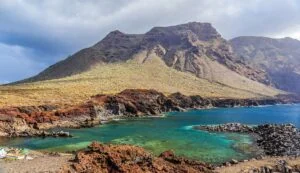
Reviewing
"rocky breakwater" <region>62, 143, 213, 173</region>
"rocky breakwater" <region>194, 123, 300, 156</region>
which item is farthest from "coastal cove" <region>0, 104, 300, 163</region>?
"rocky breakwater" <region>62, 143, 213, 173</region>

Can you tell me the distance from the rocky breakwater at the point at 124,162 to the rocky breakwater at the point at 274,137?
851 inches

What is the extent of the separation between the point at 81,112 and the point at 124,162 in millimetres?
68412

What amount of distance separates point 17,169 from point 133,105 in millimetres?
92417

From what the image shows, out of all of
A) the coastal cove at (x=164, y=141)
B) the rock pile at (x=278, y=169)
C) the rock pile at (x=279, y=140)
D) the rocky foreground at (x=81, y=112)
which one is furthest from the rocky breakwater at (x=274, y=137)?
the rocky foreground at (x=81, y=112)

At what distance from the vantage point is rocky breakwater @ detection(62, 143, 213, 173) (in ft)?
108

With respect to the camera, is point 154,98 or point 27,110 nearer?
point 27,110

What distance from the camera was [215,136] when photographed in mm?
73500

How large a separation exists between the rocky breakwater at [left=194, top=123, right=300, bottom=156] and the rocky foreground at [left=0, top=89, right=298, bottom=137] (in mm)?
30744

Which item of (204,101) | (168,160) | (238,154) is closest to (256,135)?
(238,154)

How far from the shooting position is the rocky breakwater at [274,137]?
55312 mm

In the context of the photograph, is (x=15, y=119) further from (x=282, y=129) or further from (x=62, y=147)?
(x=282, y=129)

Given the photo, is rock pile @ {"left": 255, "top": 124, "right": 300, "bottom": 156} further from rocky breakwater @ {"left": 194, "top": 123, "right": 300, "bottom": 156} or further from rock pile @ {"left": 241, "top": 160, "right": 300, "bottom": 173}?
rock pile @ {"left": 241, "top": 160, "right": 300, "bottom": 173}

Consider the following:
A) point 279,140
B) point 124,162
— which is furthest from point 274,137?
point 124,162

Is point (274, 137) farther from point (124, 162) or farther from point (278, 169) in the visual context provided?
point (124, 162)
